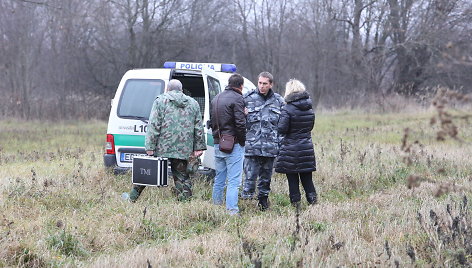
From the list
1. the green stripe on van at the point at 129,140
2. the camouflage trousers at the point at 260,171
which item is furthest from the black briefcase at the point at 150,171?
the green stripe on van at the point at 129,140

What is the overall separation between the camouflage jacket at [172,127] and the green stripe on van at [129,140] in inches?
47.5

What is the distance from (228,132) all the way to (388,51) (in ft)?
91.5

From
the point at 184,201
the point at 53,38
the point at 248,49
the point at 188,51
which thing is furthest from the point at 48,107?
the point at 184,201

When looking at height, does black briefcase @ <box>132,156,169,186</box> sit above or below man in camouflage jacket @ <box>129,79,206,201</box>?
below

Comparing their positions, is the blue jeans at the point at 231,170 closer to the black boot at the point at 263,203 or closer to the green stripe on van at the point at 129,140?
the black boot at the point at 263,203

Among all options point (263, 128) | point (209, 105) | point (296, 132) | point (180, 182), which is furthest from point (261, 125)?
point (209, 105)

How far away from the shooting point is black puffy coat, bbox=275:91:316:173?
264 inches

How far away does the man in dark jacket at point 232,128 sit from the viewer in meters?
6.43

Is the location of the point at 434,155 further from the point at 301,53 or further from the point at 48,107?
the point at 301,53

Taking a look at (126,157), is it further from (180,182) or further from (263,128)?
(263,128)

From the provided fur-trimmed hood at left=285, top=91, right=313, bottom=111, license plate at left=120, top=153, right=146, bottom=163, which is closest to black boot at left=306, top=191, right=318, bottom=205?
fur-trimmed hood at left=285, top=91, right=313, bottom=111

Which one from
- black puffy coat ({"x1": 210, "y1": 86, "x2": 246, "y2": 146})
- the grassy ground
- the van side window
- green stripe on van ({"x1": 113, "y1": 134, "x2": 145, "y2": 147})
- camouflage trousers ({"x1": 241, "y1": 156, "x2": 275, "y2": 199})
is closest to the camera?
the grassy ground

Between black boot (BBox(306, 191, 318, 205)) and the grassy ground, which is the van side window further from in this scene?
black boot (BBox(306, 191, 318, 205))

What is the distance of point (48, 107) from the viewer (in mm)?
23734
